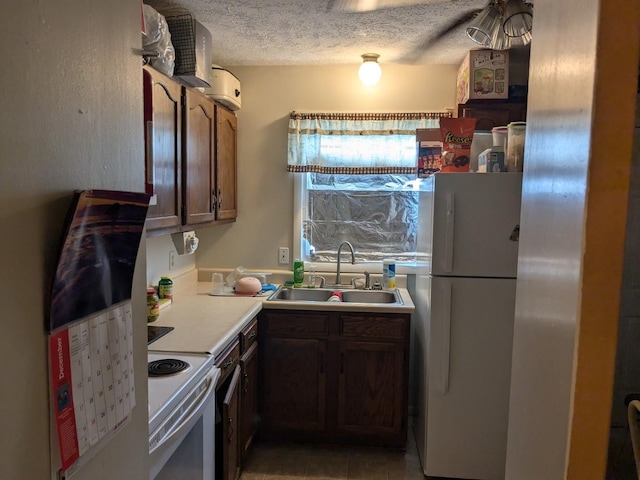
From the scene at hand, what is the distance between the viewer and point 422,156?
9.32ft

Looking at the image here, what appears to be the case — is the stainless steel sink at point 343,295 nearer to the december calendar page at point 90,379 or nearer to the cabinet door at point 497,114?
the cabinet door at point 497,114

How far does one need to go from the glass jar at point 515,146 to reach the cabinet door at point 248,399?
5.51ft

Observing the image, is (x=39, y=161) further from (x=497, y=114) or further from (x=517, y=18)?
(x=497, y=114)

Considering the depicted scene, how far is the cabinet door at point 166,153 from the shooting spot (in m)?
1.92

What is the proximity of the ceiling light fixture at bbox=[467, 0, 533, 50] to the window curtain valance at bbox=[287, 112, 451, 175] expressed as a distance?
90 centimetres

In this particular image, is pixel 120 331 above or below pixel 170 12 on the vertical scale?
below

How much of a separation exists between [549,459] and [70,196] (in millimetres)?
790

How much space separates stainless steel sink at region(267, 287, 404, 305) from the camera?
3021 mm

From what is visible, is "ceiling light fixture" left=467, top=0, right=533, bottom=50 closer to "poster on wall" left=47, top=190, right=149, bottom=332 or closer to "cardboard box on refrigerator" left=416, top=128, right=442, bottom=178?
"cardboard box on refrigerator" left=416, top=128, right=442, bottom=178

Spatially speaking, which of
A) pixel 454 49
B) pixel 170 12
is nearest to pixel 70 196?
pixel 170 12

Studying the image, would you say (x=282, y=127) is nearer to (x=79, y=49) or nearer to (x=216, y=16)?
(x=216, y=16)

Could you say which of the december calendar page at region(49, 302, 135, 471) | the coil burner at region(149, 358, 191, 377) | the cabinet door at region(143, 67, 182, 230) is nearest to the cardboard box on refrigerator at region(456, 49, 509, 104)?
the cabinet door at region(143, 67, 182, 230)

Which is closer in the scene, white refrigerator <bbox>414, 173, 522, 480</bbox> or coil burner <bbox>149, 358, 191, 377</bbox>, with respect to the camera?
coil burner <bbox>149, 358, 191, 377</bbox>

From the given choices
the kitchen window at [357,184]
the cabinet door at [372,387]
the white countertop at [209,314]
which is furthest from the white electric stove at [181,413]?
the kitchen window at [357,184]
